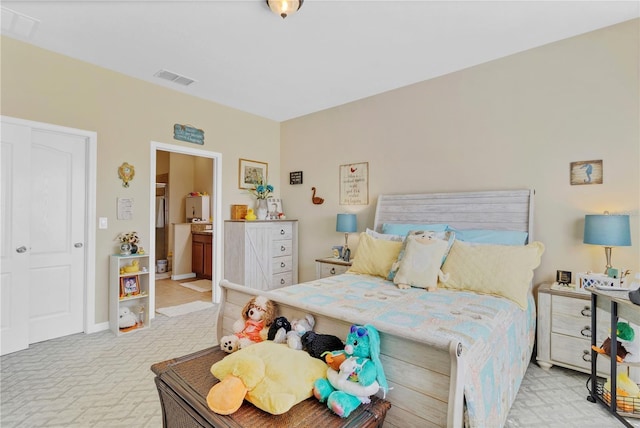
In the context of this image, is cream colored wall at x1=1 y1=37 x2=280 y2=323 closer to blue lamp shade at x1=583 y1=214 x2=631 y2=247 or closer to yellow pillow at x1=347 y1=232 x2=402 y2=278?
yellow pillow at x1=347 y1=232 x2=402 y2=278

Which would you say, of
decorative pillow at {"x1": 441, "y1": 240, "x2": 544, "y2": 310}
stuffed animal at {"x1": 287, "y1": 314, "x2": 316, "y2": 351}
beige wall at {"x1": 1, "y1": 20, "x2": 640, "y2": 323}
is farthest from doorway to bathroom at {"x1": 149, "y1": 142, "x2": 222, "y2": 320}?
decorative pillow at {"x1": 441, "y1": 240, "x2": 544, "y2": 310}

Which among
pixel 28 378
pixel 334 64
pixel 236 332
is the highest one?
pixel 334 64

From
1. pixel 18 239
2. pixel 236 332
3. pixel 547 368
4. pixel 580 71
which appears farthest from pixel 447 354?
pixel 18 239

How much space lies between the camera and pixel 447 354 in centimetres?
124

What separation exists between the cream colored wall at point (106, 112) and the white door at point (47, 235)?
175 mm

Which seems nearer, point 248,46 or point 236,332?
point 236,332

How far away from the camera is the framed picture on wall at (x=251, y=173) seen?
4.68 meters

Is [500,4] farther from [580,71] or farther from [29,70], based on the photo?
[29,70]

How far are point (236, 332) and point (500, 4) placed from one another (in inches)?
116

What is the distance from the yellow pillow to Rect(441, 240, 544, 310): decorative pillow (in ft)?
1.62

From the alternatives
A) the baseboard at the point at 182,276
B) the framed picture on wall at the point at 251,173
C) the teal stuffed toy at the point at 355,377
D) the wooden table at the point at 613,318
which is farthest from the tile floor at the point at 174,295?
the wooden table at the point at 613,318

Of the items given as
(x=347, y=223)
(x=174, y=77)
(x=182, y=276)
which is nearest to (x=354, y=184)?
(x=347, y=223)

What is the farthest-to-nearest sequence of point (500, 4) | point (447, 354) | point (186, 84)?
1. point (186, 84)
2. point (500, 4)
3. point (447, 354)

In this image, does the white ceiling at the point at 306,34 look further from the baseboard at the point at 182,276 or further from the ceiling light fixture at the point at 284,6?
the baseboard at the point at 182,276
